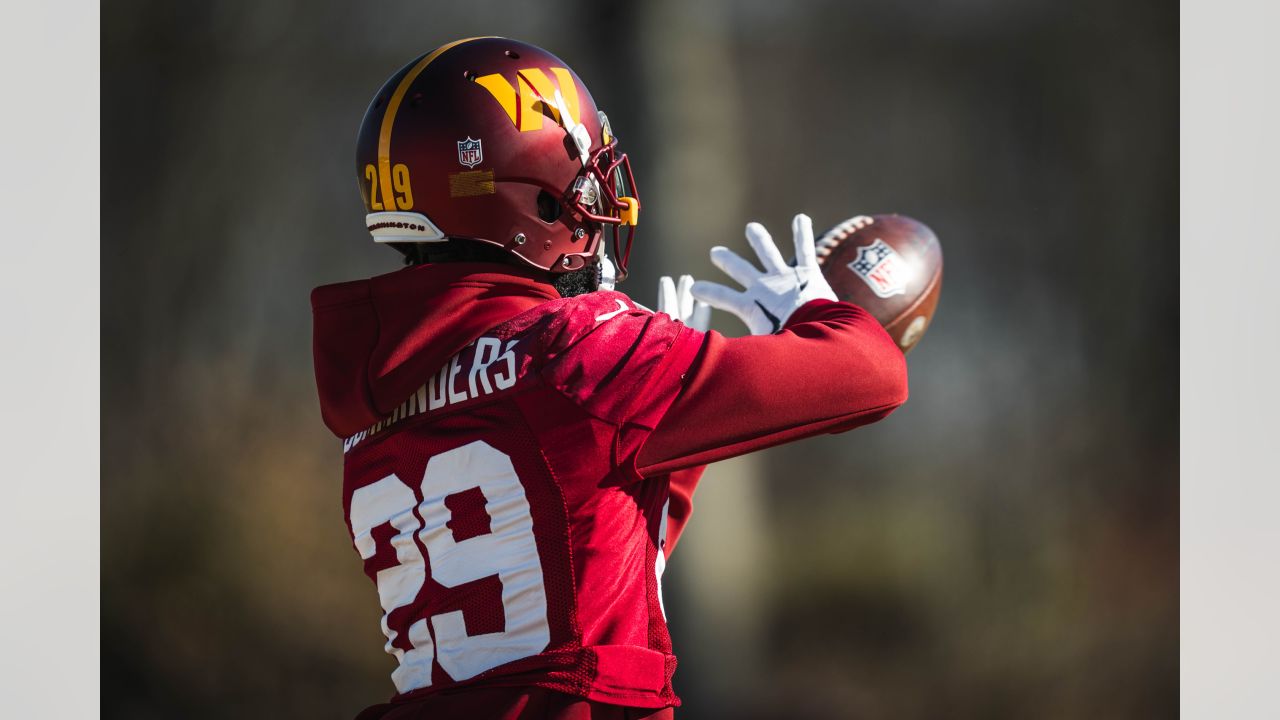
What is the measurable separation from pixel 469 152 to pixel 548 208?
0.40ft

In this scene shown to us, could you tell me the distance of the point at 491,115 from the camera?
4.83ft

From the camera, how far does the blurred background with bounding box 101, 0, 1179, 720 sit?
132 inches

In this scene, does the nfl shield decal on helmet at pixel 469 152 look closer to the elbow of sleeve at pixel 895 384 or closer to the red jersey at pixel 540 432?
the red jersey at pixel 540 432

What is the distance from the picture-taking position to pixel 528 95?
1494 mm

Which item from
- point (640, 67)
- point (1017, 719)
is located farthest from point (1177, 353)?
point (640, 67)

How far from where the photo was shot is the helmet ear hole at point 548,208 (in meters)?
1.51

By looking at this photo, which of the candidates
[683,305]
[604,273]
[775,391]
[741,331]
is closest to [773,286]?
[604,273]

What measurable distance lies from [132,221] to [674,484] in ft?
7.57

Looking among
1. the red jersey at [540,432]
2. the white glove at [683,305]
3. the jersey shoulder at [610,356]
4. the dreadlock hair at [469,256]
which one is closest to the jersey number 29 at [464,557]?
the red jersey at [540,432]

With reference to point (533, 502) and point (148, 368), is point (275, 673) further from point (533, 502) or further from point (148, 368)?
point (533, 502)

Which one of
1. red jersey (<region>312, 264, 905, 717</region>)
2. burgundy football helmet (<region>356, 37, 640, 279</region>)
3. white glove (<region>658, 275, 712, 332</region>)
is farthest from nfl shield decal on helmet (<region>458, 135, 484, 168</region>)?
white glove (<region>658, 275, 712, 332</region>)

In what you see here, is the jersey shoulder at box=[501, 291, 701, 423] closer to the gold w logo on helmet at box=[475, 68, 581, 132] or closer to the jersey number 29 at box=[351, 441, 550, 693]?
the jersey number 29 at box=[351, 441, 550, 693]

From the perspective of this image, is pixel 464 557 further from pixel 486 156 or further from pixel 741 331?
pixel 741 331

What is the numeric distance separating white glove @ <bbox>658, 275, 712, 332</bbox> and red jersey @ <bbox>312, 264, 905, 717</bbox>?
490 mm
